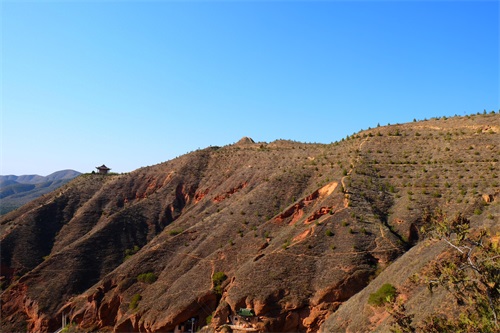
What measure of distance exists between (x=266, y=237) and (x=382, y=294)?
18.2 meters

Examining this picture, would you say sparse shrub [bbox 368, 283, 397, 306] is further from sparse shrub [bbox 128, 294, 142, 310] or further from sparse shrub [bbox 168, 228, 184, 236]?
sparse shrub [bbox 168, 228, 184, 236]

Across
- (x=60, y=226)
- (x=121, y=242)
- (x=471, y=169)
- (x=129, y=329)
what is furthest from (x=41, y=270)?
(x=471, y=169)

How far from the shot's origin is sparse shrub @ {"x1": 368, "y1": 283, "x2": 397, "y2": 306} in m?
26.6

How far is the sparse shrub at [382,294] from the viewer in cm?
2656

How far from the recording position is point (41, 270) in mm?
54969

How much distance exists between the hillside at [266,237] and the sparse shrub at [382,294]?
24.9 inches

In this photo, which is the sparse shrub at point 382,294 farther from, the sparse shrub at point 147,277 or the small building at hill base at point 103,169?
the small building at hill base at point 103,169

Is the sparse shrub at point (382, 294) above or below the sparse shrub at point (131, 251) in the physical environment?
below

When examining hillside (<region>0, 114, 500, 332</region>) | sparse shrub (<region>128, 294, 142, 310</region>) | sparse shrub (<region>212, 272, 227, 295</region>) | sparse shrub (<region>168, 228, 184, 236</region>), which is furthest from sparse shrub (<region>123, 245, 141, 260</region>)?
sparse shrub (<region>212, 272, 227, 295</region>)

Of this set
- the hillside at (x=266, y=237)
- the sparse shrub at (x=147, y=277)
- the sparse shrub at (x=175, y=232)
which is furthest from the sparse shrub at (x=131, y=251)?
the sparse shrub at (x=147, y=277)

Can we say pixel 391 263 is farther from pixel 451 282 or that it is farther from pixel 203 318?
pixel 451 282

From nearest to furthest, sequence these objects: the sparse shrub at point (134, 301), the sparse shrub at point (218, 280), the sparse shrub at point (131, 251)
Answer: the sparse shrub at point (218, 280)
the sparse shrub at point (134, 301)
the sparse shrub at point (131, 251)

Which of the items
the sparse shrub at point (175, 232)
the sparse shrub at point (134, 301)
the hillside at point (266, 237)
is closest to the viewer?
the hillside at point (266, 237)

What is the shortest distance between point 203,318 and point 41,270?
95.2ft
